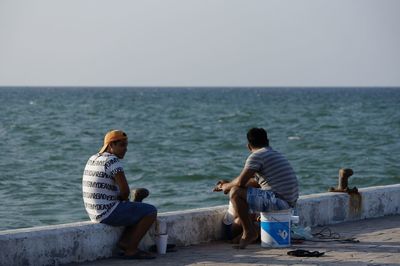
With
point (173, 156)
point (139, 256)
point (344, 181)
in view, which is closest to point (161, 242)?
point (139, 256)

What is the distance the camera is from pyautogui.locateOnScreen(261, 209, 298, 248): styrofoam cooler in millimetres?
10156

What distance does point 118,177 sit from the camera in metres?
9.48

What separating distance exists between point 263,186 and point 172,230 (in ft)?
3.43

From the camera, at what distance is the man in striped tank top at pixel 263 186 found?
10.2m

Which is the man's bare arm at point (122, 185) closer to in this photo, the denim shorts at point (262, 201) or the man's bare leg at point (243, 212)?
the man's bare leg at point (243, 212)

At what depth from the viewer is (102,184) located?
9.53m

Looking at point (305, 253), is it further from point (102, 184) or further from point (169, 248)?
point (102, 184)

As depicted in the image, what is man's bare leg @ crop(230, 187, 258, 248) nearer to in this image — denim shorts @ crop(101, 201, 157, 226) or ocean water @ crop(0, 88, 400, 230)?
denim shorts @ crop(101, 201, 157, 226)

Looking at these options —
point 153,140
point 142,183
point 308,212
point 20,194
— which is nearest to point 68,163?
point 142,183

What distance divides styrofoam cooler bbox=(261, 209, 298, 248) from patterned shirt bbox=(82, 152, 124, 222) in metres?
1.61

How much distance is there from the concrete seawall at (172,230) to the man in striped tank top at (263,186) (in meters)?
0.50

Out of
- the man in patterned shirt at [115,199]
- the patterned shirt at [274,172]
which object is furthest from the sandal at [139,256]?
the patterned shirt at [274,172]

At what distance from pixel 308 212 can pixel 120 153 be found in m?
2.87

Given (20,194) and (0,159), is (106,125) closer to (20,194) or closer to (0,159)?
(0,159)
